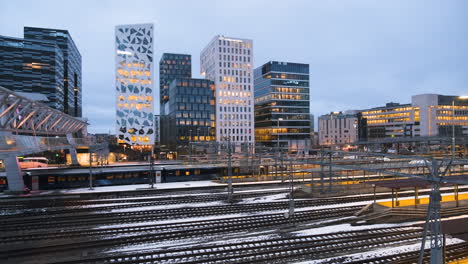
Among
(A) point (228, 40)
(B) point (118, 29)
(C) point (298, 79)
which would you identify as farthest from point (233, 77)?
(B) point (118, 29)

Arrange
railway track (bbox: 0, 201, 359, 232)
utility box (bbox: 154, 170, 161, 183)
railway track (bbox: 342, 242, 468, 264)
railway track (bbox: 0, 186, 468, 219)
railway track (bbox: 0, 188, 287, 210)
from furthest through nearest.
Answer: utility box (bbox: 154, 170, 161, 183)
railway track (bbox: 0, 188, 287, 210)
railway track (bbox: 0, 186, 468, 219)
railway track (bbox: 0, 201, 359, 232)
railway track (bbox: 342, 242, 468, 264)

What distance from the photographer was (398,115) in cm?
12212

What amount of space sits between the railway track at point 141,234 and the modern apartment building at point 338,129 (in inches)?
4878

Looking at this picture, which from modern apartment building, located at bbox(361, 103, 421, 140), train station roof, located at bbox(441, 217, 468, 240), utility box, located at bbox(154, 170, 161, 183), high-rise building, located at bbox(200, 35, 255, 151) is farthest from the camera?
modern apartment building, located at bbox(361, 103, 421, 140)

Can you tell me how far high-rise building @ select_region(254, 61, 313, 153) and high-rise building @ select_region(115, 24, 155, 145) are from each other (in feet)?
145

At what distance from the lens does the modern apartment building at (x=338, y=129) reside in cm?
13820

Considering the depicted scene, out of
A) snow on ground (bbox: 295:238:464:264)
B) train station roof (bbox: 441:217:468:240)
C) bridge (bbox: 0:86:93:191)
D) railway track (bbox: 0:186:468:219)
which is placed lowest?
railway track (bbox: 0:186:468:219)

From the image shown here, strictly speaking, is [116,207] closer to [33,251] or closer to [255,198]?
[33,251]

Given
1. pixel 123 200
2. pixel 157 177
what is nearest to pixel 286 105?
pixel 157 177

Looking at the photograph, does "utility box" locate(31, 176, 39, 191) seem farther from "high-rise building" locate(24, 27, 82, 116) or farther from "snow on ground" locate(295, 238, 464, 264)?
"high-rise building" locate(24, 27, 82, 116)

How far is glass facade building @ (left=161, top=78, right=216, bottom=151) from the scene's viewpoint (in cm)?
9031

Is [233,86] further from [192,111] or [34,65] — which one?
[34,65]

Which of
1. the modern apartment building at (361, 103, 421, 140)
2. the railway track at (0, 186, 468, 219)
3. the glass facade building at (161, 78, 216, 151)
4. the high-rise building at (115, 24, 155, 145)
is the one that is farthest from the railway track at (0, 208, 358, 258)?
the modern apartment building at (361, 103, 421, 140)

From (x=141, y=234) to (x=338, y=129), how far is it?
443 ft
